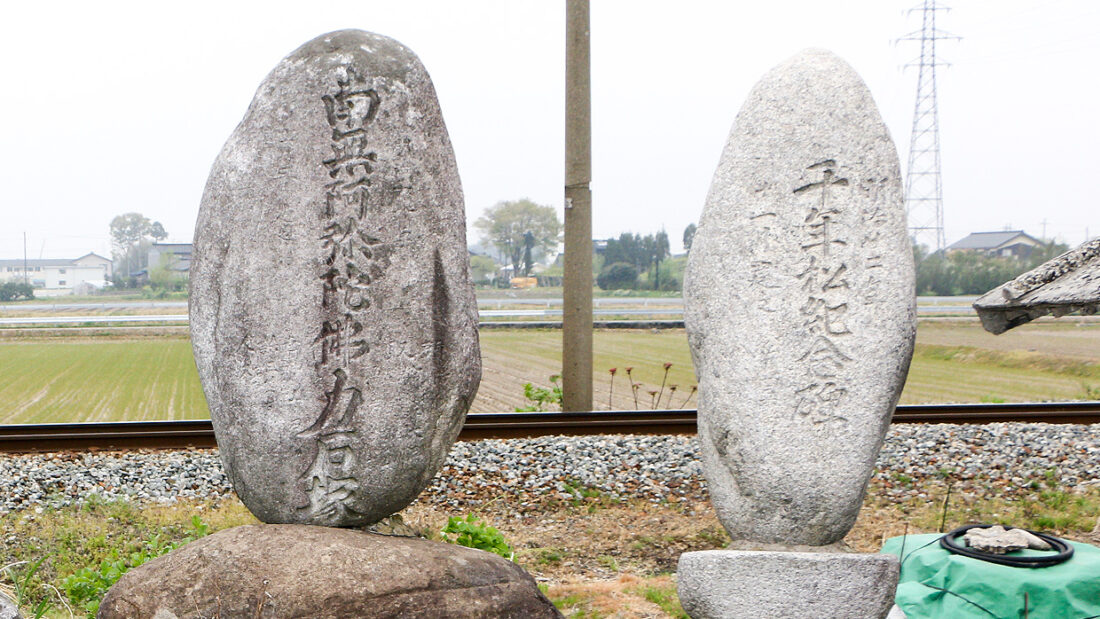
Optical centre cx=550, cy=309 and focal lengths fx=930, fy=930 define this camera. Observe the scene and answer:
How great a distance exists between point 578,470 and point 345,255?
10.5 ft

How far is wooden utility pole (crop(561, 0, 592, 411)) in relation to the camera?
303 inches

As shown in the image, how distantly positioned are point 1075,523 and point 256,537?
5.06 m

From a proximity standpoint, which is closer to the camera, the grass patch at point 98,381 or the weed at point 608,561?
the weed at point 608,561

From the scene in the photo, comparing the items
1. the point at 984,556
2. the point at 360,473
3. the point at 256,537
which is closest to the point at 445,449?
the point at 360,473

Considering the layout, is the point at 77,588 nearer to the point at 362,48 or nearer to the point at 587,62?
the point at 362,48

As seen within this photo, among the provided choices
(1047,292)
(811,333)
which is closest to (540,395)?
(811,333)

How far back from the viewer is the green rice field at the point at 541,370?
8055mm

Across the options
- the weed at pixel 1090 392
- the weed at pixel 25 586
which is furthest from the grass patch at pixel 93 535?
the weed at pixel 1090 392

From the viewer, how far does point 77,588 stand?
179 inches

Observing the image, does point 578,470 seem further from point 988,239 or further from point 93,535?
point 988,239

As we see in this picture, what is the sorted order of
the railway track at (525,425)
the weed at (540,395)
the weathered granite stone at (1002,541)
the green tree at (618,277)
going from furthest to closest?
the green tree at (618,277), the weed at (540,395), the railway track at (525,425), the weathered granite stone at (1002,541)

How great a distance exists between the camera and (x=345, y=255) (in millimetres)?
3738

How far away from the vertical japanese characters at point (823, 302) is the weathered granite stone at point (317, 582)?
1369 mm

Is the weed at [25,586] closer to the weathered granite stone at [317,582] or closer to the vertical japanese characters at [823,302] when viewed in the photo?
the weathered granite stone at [317,582]
